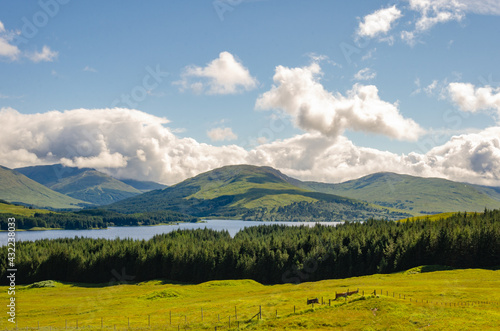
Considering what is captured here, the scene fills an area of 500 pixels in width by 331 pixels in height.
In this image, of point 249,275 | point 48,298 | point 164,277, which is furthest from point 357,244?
point 48,298

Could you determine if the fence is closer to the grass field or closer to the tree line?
the grass field

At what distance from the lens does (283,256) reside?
154m

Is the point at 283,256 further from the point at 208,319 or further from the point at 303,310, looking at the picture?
the point at 303,310

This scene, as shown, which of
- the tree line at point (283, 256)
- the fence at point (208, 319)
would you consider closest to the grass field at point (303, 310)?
the fence at point (208, 319)

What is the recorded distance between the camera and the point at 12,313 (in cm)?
9050

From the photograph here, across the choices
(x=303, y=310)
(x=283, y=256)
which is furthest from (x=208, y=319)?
(x=283, y=256)

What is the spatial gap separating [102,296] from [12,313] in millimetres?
31417

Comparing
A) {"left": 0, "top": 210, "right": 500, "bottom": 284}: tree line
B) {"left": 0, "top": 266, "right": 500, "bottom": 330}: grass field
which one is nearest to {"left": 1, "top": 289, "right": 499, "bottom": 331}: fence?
{"left": 0, "top": 266, "right": 500, "bottom": 330}: grass field

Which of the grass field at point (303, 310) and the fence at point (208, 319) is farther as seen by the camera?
the fence at point (208, 319)

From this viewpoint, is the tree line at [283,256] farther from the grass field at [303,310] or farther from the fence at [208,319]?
the fence at [208,319]

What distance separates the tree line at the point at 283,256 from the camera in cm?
13900

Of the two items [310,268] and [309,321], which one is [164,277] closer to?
[310,268]

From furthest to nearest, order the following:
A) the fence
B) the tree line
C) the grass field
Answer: the tree line → the fence → the grass field

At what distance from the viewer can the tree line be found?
139m
